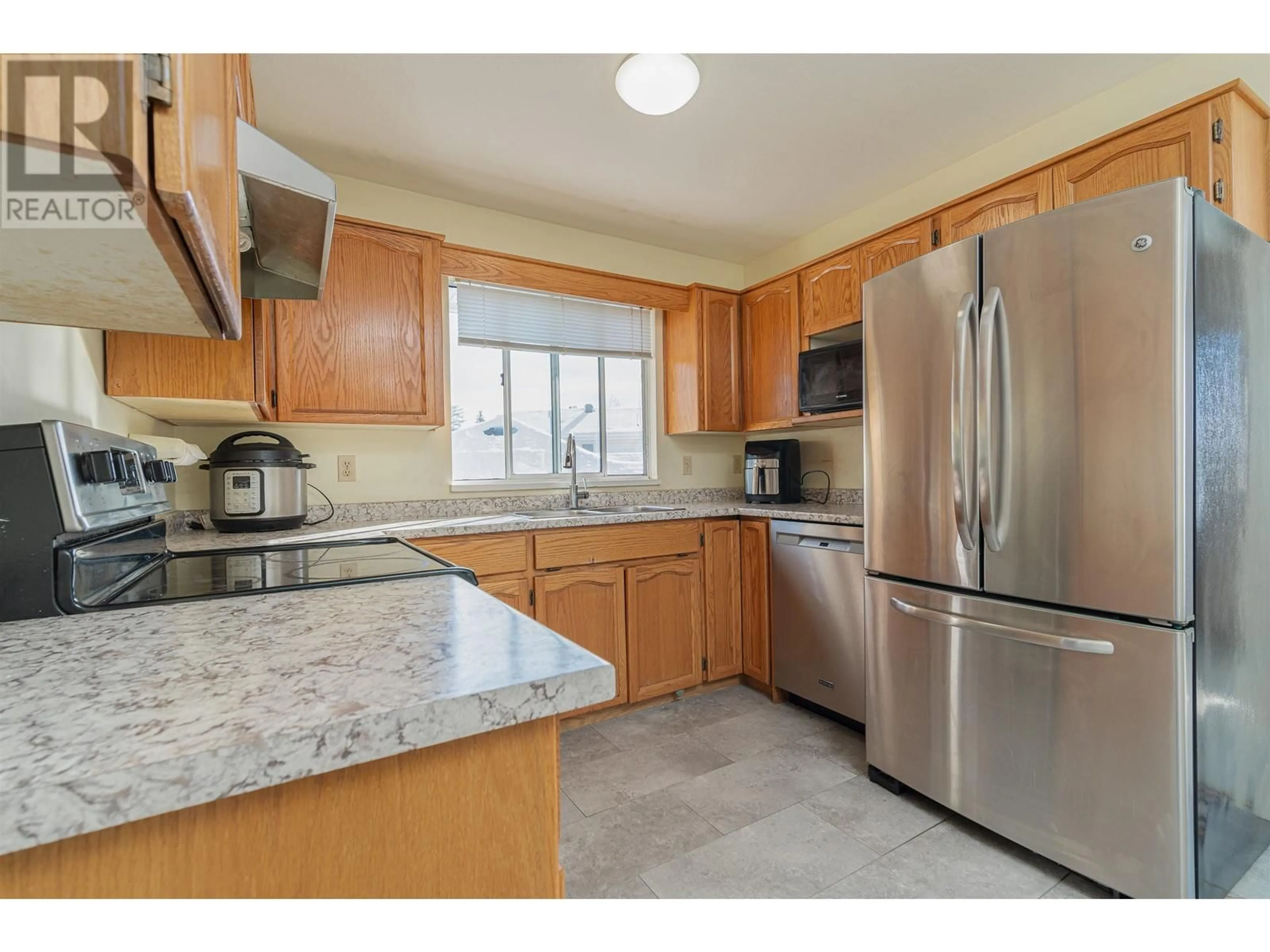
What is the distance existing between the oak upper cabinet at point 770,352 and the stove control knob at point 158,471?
2497mm

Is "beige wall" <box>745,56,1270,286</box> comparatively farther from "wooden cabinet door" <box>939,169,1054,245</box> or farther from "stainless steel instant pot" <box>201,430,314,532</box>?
"stainless steel instant pot" <box>201,430,314,532</box>

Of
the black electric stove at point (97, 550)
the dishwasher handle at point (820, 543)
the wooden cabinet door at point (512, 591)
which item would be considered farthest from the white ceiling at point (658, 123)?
the wooden cabinet door at point (512, 591)

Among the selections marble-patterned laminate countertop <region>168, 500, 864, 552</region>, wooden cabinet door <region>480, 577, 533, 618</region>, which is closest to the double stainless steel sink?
marble-patterned laminate countertop <region>168, 500, 864, 552</region>

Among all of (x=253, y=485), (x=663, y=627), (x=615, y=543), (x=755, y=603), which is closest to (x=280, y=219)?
(x=253, y=485)

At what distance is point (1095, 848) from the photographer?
1.42 m

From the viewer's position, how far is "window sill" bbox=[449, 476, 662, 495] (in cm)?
289

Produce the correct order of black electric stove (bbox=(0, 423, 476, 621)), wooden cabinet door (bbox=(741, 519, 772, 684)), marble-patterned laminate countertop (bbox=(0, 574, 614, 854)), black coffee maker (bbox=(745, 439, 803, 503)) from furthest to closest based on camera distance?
black coffee maker (bbox=(745, 439, 803, 503)), wooden cabinet door (bbox=(741, 519, 772, 684)), black electric stove (bbox=(0, 423, 476, 621)), marble-patterned laminate countertop (bbox=(0, 574, 614, 854))

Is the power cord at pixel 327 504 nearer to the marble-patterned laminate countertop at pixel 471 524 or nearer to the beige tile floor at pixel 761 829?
the marble-patterned laminate countertop at pixel 471 524

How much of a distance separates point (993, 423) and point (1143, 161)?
101 cm

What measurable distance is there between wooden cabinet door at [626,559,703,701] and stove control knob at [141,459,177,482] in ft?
5.51

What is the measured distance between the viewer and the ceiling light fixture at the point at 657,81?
5.83 ft
